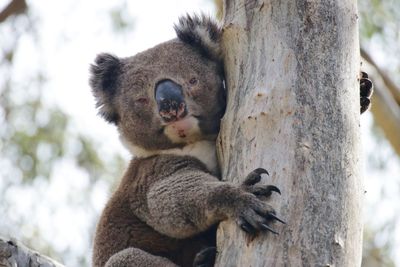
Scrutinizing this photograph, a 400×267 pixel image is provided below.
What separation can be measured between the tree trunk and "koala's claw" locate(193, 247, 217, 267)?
0.12 m

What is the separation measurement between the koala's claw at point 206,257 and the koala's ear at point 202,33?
1322mm

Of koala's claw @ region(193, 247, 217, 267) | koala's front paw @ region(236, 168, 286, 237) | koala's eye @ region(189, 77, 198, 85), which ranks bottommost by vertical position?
koala's claw @ region(193, 247, 217, 267)

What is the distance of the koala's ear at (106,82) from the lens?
5.04m

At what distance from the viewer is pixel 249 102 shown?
3.78m

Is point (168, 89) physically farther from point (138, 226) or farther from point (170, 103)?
point (138, 226)

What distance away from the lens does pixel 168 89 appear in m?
4.50

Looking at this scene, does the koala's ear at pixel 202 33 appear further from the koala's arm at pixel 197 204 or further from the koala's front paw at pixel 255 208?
the koala's front paw at pixel 255 208

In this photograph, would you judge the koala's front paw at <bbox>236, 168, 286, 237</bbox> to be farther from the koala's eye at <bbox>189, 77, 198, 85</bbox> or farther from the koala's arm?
the koala's eye at <bbox>189, 77, 198, 85</bbox>

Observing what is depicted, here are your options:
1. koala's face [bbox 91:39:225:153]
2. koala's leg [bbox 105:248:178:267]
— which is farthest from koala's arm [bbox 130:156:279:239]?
koala's face [bbox 91:39:225:153]

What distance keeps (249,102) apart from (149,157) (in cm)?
114

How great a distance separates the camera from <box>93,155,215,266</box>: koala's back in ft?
14.2

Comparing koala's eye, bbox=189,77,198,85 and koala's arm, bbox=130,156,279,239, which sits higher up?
koala's eye, bbox=189,77,198,85

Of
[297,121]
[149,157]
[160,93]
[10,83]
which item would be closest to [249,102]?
[297,121]

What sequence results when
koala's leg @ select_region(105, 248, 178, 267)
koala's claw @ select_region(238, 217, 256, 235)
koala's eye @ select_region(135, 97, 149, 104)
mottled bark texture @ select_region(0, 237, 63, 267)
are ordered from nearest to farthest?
1. koala's claw @ select_region(238, 217, 256, 235)
2. mottled bark texture @ select_region(0, 237, 63, 267)
3. koala's leg @ select_region(105, 248, 178, 267)
4. koala's eye @ select_region(135, 97, 149, 104)
